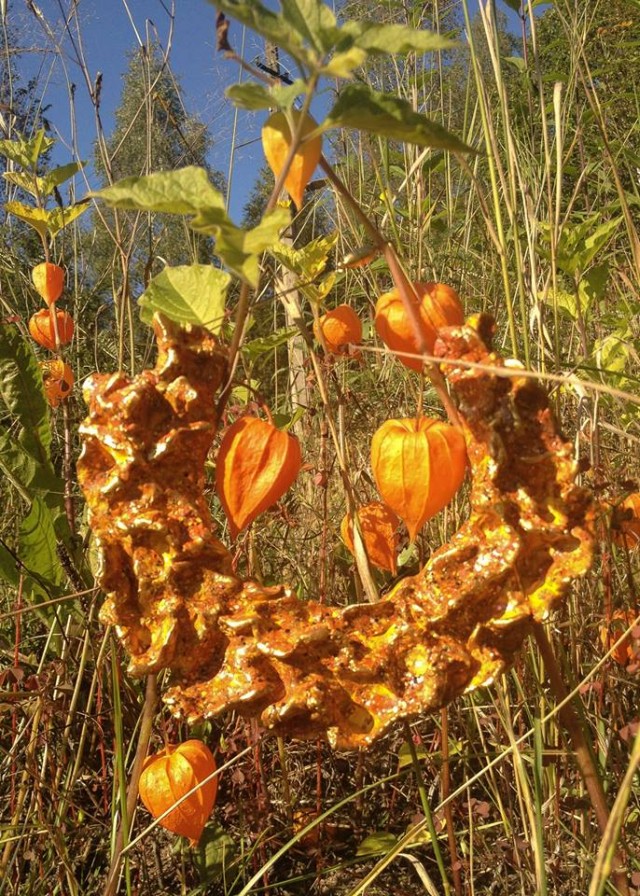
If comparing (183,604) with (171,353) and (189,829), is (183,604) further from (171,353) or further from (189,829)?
(189,829)

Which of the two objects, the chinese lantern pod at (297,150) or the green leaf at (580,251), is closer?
the chinese lantern pod at (297,150)

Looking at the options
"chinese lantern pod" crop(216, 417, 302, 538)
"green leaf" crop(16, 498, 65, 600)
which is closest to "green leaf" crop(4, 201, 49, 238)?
"green leaf" crop(16, 498, 65, 600)

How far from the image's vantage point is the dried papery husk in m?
0.44

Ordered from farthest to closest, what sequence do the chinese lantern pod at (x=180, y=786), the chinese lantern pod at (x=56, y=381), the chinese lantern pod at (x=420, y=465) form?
the chinese lantern pod at (x=56, y=381)
the chinese lantern pod at (x=180, y=786)
the chinese lantern pod at (x=420, y=465)

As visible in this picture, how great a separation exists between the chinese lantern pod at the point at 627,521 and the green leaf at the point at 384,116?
0.61 m

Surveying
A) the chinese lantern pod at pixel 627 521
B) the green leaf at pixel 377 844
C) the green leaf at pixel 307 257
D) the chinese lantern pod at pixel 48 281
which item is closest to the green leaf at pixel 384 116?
the green leaf at pixel 307 257

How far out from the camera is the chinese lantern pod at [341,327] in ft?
3.17

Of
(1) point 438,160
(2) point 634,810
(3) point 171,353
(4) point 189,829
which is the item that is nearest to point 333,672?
(3) point 171,353

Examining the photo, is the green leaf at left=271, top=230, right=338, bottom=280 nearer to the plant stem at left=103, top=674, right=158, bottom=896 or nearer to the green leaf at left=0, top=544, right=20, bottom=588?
the plant stem at left=103, top=674, right=158, bottom=896

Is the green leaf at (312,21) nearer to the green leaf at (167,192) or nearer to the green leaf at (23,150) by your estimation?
the green leaf at (167,192)

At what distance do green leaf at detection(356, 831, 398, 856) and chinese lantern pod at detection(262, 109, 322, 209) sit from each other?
84 centimetres

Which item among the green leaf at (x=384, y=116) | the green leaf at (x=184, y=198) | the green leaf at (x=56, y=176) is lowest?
the green leaf at (x=184, y=198)

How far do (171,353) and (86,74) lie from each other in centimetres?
82

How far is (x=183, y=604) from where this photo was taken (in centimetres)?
48
